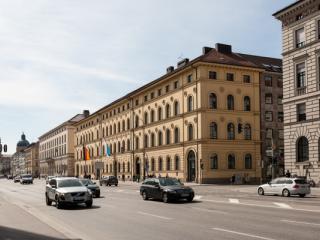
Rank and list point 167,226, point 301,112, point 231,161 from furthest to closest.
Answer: point 231,161 → point 301,112 → point 167,226

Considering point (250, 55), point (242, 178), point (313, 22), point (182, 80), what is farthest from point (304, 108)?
point (250, 55)

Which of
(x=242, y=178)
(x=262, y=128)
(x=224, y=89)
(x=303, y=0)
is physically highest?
(x=303, y=0)

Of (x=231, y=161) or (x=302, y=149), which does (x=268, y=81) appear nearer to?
(x=231, y=161)

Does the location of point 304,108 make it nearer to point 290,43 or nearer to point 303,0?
point 290,43

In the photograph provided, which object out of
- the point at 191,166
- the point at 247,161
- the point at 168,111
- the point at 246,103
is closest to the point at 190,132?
the point at 191,166

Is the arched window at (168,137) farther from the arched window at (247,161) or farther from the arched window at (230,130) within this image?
the arched window at (247,161)

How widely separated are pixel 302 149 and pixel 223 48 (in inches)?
1084

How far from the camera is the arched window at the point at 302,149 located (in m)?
45.0

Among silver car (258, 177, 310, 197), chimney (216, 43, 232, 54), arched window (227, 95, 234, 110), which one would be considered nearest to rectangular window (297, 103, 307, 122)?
silver car (258, 177, 310, 197)

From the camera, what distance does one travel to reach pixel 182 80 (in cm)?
6719

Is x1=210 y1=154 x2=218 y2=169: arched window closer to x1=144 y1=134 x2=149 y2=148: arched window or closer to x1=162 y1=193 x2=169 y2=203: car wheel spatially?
x1=144 y1=134 x2=149 y2=148: arched window

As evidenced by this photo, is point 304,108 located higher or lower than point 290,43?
lower

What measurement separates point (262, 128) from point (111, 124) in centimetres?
3767

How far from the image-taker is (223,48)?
69.6 meters
